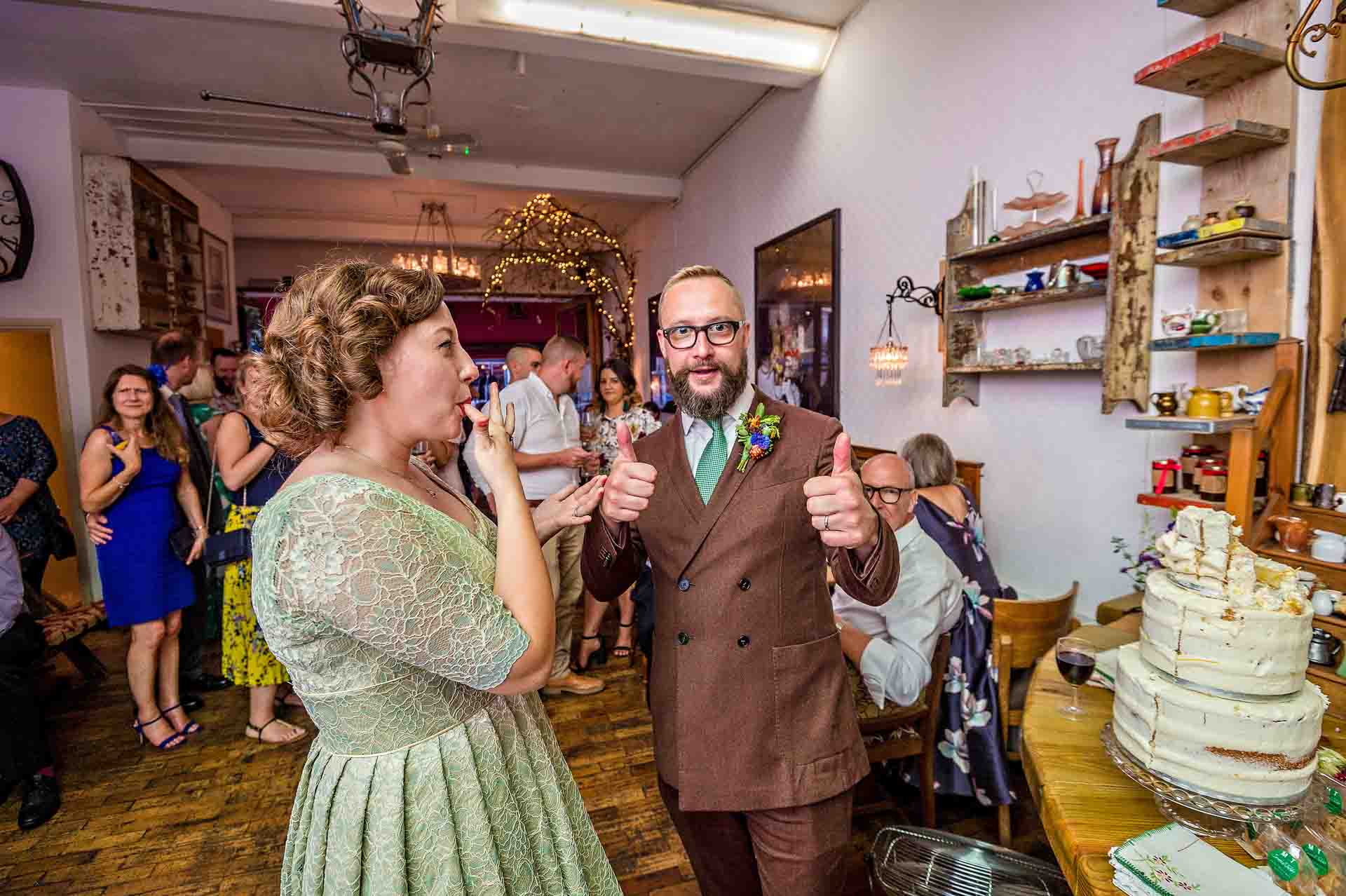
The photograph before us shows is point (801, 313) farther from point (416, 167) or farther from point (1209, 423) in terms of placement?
point (416, 167)

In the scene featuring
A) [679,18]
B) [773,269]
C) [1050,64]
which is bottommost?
[773,269]

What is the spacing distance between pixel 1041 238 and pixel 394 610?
10.3 feet

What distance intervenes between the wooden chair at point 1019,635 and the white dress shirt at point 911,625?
0.15 m

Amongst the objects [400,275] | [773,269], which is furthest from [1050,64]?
[400,275]

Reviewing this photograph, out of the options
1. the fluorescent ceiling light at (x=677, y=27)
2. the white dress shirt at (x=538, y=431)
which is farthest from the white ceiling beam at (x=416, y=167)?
the white dress shirt at (x=538, y=431)

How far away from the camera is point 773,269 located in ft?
19.2

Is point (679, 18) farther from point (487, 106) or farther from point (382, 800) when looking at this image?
point (382, 800)

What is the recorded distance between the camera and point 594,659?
13.9 ft

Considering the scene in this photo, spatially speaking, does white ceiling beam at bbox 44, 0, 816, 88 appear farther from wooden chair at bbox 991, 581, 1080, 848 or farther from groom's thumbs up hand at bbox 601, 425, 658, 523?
wooden chair at bbox 991, 581, 1080, 848

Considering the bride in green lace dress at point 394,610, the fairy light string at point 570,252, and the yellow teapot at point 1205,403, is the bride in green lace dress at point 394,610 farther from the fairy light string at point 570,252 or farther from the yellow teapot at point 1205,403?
the fairy light string at point 570,252

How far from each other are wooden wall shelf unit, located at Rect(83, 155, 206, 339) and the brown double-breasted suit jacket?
6.21m

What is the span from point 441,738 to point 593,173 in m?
7.61

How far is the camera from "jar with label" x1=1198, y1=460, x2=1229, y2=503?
2320 mm

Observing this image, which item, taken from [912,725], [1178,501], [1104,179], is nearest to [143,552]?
[912,725]
